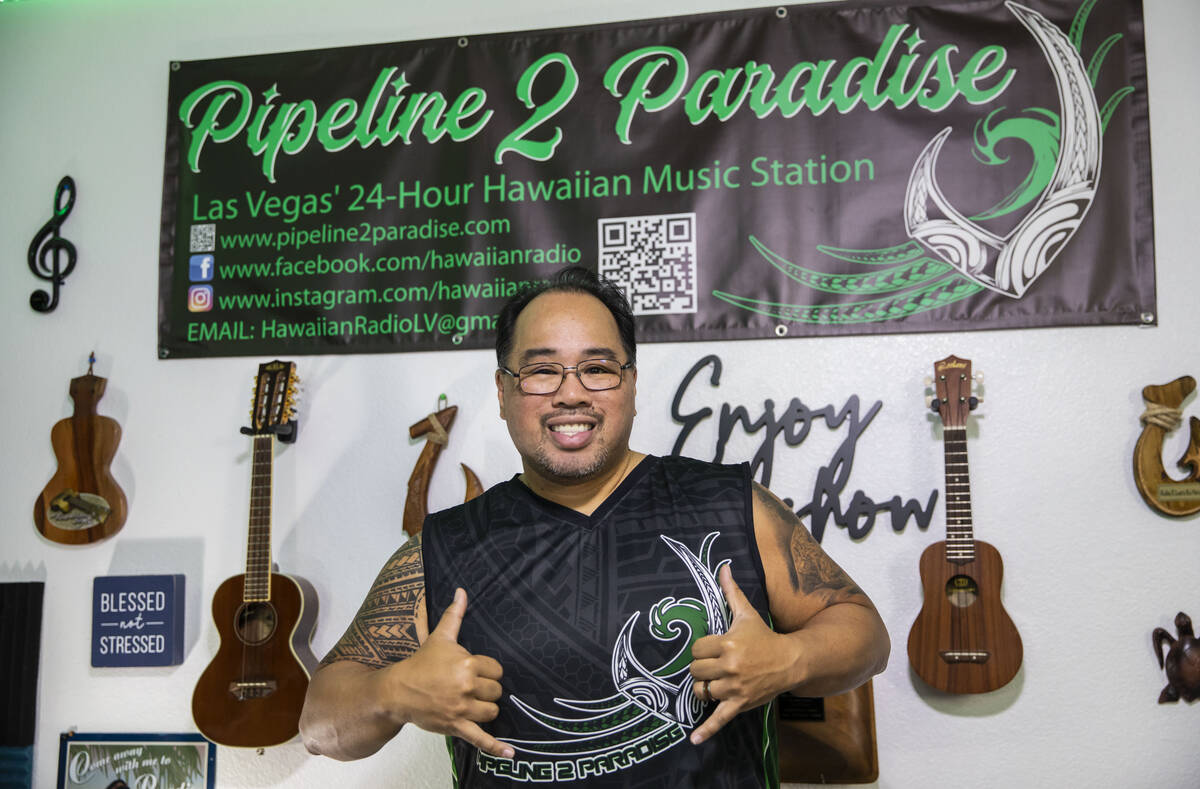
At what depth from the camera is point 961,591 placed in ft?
7.11

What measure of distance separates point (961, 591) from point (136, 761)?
223 cm

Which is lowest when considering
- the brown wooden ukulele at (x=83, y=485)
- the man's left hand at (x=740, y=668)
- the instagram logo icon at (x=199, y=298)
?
the man's left hand at (x=740, y=668)

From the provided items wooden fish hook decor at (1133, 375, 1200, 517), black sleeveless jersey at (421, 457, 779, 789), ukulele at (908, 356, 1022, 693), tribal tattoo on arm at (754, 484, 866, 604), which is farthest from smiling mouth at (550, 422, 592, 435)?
wooden fish hook decor at (1133, 375, 1200, 517)

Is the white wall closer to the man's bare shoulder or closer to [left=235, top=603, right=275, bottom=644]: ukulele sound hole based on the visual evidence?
[left=235, top=603, right=275, bottom=644]: ukulele sound hole

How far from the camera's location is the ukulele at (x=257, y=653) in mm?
2301

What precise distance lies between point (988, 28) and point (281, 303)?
207cm

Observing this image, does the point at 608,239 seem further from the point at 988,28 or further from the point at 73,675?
the point at 73,675

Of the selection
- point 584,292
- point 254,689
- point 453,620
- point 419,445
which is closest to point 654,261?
point 584,292

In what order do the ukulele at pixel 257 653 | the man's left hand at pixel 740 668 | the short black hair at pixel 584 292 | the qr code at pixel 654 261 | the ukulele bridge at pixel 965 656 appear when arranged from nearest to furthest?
1. the man's left hand at pixel 740 668
2. the short black hair at pixel 584 292
3. the ukulele bridge at pixel 965 656
4. the ukulele at pixel 257 653
5. the qr code at pixel 654 261

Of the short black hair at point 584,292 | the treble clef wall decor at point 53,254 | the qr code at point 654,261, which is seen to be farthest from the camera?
the treble clef wall decor at point 53,254

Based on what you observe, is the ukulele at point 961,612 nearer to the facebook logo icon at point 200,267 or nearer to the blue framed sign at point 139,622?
the blue framed sign at point 139,622

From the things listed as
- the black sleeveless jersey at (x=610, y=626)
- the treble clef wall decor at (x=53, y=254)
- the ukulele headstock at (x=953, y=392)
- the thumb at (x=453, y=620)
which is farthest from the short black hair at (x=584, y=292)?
the treble clef wall decor at (x=53, y=254)

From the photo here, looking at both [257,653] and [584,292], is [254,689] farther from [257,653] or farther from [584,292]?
[584,292]

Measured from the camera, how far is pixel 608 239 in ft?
8.07
